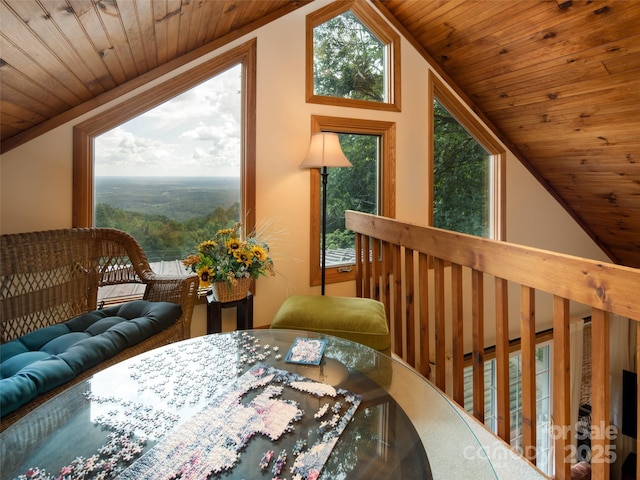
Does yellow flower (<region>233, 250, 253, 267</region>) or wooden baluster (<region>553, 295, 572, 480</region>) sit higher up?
yellow flower (<region>233, 250, 253, 267</region>)

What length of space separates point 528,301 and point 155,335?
1.75 meters

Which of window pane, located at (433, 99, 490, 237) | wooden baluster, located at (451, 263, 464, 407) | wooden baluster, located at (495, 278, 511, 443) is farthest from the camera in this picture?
window pane, located at (433, 99, 490, 237)

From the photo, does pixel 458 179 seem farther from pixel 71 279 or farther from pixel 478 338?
pixel 71 279

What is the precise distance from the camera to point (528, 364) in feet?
4.73

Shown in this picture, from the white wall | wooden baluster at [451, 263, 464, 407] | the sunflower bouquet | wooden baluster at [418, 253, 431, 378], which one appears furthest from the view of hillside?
wooden baluster at [451, 263, 464, 407]

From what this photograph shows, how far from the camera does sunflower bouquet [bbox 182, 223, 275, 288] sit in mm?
2102

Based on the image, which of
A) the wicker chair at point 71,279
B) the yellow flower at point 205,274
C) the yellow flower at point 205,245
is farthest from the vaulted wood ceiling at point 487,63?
the yellow flower at point 205,274

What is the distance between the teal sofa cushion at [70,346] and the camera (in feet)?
3.93

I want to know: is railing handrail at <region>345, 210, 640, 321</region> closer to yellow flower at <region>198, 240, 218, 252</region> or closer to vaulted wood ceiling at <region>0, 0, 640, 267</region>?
yellow flower at <region>198, 240, 218, 252</region>

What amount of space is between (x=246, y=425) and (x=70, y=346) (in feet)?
3.29

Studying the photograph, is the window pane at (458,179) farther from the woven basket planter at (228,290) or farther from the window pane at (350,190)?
the woven basket planter at (228,290)

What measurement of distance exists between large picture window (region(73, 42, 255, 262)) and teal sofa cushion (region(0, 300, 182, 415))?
2.39 feet

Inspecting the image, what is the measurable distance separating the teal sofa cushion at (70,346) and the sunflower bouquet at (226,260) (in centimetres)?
27

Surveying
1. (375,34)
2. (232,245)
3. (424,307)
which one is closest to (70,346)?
(232,245)
